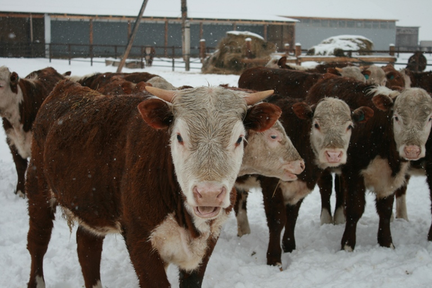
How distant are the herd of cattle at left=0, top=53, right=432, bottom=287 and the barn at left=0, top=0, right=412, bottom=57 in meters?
21.2

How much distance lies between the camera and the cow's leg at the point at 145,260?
122 inches

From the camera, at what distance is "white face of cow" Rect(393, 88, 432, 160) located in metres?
5.42

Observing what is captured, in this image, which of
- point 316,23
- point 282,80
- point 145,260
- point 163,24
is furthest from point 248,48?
point 316,23

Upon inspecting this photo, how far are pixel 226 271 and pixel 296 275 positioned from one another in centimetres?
73

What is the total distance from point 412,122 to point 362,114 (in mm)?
598

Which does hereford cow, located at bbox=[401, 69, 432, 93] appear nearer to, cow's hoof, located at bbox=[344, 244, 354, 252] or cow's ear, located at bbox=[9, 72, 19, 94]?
cow's hoof, located at bbox=[344, 244, 354, 252]

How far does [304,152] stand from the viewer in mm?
5672

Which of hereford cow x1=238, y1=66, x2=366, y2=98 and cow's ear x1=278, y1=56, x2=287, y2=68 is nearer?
hereford cow x1=238, y1=66, x2=366, y2=98

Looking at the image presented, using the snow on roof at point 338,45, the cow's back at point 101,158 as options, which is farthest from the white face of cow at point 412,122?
the snow on roof at point 338,45

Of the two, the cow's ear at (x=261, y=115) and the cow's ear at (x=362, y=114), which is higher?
the cow's ear at (x=261, y=115)

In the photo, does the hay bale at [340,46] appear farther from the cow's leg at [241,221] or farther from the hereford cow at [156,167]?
the hereford cow at [156,167]

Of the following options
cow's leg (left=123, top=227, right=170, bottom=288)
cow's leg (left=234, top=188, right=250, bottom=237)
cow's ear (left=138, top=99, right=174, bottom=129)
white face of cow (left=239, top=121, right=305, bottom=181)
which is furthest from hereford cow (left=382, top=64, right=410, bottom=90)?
cow's leg (left=123, top=227, right=170, bottom=288)

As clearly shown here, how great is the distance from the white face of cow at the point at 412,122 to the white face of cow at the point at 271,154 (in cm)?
167

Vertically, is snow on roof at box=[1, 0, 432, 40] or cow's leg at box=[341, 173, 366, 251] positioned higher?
snow on roof at box=[1, 0, 432, 40]
